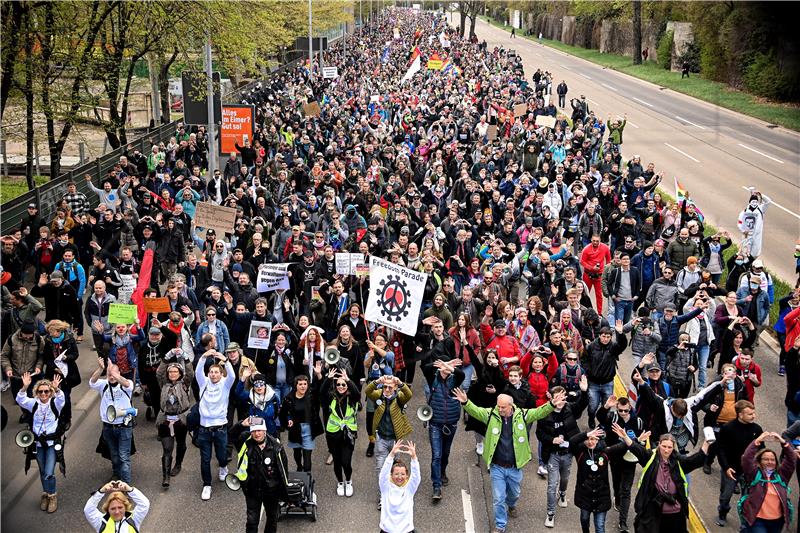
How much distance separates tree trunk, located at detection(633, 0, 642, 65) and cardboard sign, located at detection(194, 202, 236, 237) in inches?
2145

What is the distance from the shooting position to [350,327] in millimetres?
11023

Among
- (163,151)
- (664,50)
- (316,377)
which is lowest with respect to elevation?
(316,377)

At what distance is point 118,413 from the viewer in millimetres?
8914

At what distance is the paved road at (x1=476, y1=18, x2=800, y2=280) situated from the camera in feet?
76.7

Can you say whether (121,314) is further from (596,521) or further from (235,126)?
(235,126)

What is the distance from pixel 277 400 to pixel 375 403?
1.47 m

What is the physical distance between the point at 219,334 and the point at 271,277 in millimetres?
1589

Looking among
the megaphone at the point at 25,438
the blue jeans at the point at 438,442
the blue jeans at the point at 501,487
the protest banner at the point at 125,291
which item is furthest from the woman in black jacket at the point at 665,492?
the protest banner at the point at 125,291

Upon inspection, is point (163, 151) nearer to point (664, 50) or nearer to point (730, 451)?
point (730, 451)

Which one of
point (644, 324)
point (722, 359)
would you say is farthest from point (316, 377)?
point (722, 359)

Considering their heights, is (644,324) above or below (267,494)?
above

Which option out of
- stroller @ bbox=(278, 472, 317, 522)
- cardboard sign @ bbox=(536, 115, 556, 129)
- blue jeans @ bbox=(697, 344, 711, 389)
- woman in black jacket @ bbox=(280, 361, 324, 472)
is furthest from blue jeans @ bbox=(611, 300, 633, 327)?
cardboard sign @ bbox=(536, 115, 556, 129)

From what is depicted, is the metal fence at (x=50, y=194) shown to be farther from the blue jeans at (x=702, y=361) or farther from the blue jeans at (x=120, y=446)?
the blue jeans at (x=702, y=361)

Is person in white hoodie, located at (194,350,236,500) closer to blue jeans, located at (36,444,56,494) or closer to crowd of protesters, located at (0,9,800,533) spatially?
crowd of protesters, located at (0,9,800,533)
